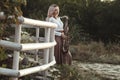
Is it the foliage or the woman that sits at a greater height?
the woman

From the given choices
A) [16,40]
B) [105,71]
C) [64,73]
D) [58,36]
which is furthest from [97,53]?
[16,40]

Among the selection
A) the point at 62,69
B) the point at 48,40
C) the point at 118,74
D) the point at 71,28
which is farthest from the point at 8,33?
the point at 71,28

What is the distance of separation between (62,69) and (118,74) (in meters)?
4.83

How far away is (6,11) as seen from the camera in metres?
6.00

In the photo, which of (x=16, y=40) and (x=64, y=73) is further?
(x=64, y=73)

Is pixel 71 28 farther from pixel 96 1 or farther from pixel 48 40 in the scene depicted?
pixel 48 40

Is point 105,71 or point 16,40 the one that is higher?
point 16,40

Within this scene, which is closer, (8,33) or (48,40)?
→ (8,33)

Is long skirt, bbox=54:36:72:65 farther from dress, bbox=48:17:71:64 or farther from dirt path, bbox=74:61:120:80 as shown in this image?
dirt path, bbox=74:61:120:80

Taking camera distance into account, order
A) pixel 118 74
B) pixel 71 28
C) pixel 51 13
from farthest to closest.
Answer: pixel 71 28, pixel 118 74, pixel 51 13

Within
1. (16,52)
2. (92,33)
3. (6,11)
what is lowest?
(92,33)

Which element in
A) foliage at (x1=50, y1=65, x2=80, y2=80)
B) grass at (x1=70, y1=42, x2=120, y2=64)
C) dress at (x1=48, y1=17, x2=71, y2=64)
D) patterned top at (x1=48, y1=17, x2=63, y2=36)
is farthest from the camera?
grass at (x1=70, y1=42, x2=120, y2=64)

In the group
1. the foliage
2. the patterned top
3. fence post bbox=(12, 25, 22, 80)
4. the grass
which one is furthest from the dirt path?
fence post bbox=(12, 25, 22, 80)

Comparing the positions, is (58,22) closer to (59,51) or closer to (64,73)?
(59,51)
